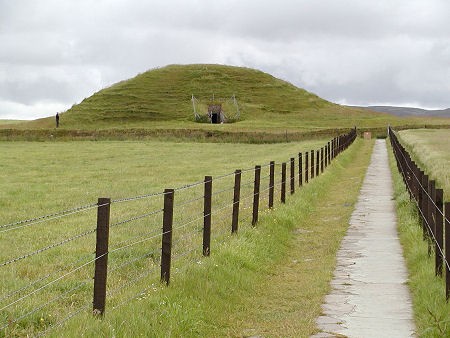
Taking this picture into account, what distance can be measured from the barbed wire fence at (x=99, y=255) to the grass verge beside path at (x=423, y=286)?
3.26 meters

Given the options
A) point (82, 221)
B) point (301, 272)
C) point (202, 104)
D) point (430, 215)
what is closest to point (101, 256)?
point (301, 272)

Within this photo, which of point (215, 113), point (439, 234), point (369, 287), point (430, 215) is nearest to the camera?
point (439, 234)

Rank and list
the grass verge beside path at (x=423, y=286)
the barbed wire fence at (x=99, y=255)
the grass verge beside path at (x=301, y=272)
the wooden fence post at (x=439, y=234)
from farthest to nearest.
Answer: the wooden fence post at (x=439, y=234)
the grass verge beside path at (x=301, y=272)
the grass verge beside path at (x=423, y=286)
the barbed wire fence at (x=99, y=255)

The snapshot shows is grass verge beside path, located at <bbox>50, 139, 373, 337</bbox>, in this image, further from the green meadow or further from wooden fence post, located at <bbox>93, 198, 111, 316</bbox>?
the green meadow

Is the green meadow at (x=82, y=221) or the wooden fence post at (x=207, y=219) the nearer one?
the green meadow at (x=82, y=221)

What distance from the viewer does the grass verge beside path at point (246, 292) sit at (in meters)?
7.44

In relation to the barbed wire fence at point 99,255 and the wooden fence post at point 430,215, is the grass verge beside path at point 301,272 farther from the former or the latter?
the wooden fence post at point 430,215

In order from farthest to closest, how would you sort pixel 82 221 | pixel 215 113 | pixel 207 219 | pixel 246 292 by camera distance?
pixel 215 113, pixel 82 221, pixel 207 219, pixel 246 292

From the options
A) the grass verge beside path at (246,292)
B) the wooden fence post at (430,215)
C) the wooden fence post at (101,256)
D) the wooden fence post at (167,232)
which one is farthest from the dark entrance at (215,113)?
the wooden fence post at (101,256)

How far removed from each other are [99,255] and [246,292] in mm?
3149

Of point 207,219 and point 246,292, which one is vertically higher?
point 207,219

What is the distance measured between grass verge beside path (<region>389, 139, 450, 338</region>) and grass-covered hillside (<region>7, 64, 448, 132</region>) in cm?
8407

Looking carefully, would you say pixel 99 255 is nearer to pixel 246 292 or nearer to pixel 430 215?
pixel 246 292

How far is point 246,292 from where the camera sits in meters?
10.1
